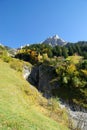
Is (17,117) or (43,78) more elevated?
(43,78)

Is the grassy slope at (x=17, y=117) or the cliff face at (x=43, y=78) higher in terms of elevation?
the cliff face at (x=43, y=78)

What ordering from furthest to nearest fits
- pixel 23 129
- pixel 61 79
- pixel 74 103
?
pixel 61 79
pixel 74 103
pixel 23 129

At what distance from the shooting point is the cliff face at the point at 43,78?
161 ft

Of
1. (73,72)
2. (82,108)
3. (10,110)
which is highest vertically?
(73,72)

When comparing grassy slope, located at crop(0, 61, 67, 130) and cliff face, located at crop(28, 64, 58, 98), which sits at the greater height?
cliff face, located at crop(28, 64, 58, 98)

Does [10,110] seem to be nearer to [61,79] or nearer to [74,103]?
[74,103]

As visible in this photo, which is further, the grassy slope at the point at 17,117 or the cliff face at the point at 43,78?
the cliff face at the point at 43,78

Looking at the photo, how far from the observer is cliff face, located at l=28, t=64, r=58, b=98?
49.2 metres

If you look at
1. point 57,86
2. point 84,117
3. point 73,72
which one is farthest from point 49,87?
point 84,117

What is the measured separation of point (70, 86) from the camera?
158 feet

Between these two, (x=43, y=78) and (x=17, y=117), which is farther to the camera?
(x=43, y=78)

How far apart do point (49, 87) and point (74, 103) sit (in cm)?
868

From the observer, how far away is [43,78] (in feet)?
172

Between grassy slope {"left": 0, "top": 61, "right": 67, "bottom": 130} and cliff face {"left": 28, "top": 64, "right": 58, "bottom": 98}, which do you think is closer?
grassy slope {"left": 0, "top": 61, "right": 67, "bottom": 130}
